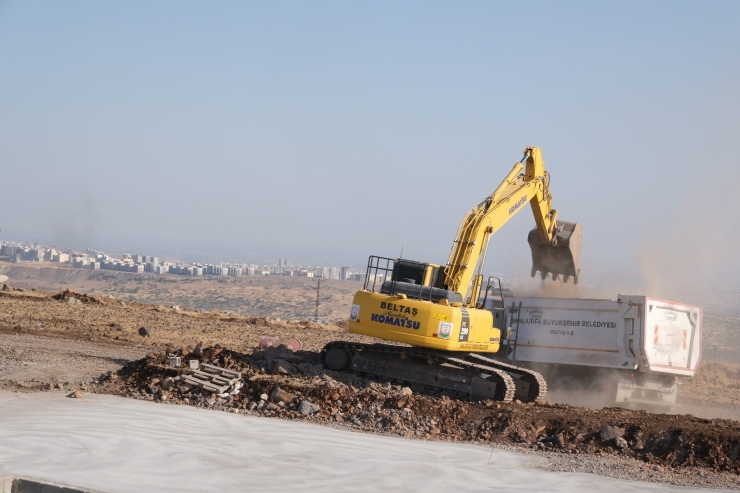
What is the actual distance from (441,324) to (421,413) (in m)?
2.29

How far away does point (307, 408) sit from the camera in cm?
1502

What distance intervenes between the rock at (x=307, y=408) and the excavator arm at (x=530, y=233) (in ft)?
13.5

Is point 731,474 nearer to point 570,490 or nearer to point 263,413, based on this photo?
point 570,490

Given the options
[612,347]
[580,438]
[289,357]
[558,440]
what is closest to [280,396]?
[289,357]

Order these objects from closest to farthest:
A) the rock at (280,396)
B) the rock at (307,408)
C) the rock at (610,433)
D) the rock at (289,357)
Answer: the rock at (610,433) → the rock at (307,408) → the rock at (280,396) → the rock at (289,357)

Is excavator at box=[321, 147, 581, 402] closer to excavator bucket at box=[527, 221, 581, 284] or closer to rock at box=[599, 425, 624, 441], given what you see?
excavator bucket at box=[527, 221, 581, 284]

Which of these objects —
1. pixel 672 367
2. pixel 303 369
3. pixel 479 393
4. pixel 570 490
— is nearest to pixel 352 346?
pixel 303 369

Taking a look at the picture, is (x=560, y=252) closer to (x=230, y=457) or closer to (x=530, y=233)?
(x=530, y=233)

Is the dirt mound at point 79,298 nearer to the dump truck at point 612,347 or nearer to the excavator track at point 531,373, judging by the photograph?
the dump truck at point 612,347

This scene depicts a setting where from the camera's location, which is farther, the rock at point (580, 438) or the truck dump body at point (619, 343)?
the truck dump body at point (619, 343)

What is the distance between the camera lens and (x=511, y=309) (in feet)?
71.1

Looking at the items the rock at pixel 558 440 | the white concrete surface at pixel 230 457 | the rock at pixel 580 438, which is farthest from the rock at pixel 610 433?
the white concrete surface at pixel 230 457

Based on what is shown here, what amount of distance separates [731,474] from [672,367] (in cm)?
789

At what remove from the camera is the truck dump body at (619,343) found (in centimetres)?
1900
